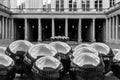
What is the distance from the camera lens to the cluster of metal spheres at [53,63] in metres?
6.84

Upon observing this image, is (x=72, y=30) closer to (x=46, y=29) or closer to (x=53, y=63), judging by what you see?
(x=46, y=29)

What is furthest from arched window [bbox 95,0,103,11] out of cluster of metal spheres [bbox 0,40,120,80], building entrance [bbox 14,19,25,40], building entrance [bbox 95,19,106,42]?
cluster of metal spheres [bbox 0,40,120,80]

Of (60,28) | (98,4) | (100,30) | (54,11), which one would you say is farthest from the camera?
(60,28)

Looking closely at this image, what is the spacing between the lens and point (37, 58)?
7.39 m

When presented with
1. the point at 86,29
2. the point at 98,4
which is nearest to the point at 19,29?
the point at 86,29

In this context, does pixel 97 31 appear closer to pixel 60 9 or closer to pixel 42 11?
pixel 60 9

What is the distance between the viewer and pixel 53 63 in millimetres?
6863

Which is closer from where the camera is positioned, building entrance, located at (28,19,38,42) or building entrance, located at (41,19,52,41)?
building entrance, located at (28,19,38,42)

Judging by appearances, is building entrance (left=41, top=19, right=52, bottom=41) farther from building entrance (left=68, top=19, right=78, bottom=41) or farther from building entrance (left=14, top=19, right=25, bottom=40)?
building entrance (left=14, top=19, right=25, bottom=40)

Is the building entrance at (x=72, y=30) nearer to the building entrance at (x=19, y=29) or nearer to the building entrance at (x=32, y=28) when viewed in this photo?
the building entrance at (x=32, y=28)

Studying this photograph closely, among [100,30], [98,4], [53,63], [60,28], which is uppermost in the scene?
[98,4]

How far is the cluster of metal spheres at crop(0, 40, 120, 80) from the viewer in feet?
22.4

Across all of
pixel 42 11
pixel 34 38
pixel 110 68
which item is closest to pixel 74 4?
pixel 42 11

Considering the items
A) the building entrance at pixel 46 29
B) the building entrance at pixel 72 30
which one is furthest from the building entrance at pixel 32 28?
the building entrance at pixel 72 30
